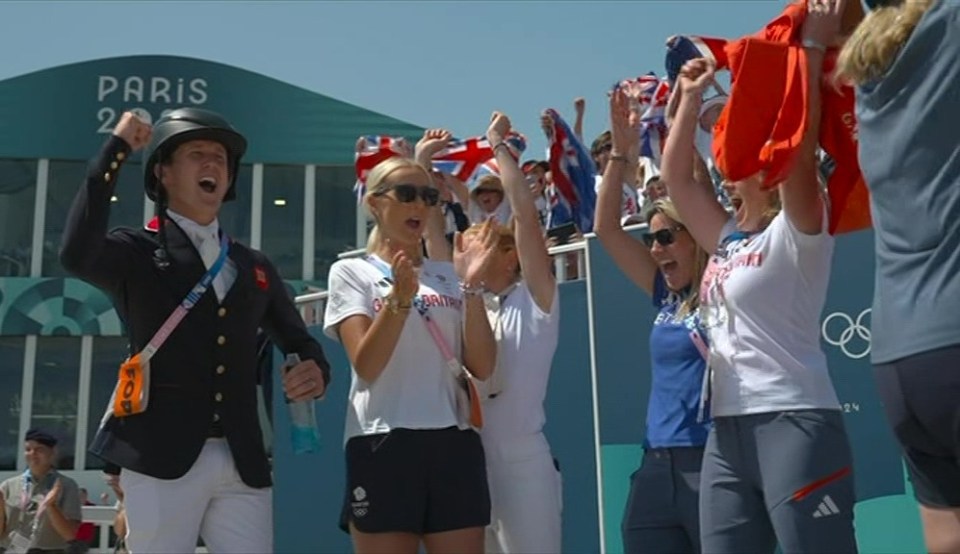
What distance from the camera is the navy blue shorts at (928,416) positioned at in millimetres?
2037

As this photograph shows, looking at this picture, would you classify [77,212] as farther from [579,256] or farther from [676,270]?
[579,256]

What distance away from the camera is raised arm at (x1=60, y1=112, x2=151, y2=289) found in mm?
3145

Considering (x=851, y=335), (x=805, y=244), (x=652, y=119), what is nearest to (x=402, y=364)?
(x=805, y=244)

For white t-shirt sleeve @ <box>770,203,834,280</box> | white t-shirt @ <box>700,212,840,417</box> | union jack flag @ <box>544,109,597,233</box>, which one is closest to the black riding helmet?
white t-shirt @ <box>700,212,840,417</box>

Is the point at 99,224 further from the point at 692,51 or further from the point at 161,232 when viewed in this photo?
the point at 692,51

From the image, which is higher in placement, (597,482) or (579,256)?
(579,256)

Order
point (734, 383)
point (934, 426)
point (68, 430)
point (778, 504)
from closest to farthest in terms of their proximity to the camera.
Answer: point (934, 426)
point (778, 504)
point (734, 383)
point (68, 430)

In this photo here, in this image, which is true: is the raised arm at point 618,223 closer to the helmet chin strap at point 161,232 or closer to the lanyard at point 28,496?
the helmet chin strap at point 161,232

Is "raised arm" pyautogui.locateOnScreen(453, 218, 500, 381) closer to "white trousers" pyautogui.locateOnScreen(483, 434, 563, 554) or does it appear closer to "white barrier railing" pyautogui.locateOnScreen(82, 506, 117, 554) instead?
"white trousers" pyautogui.locateOnScreen(483, 434, 563, 554)

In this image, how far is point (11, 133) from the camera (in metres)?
23.0

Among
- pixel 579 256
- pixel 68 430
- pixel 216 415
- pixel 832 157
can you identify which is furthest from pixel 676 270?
pixel 68 430

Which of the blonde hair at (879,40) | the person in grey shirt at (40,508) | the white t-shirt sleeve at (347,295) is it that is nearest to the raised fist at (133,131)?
the white t-shirt sleeve at (347,295)

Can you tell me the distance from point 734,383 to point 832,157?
68 centimetres

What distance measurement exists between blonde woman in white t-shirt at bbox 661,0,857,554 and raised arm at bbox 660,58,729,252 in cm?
16
